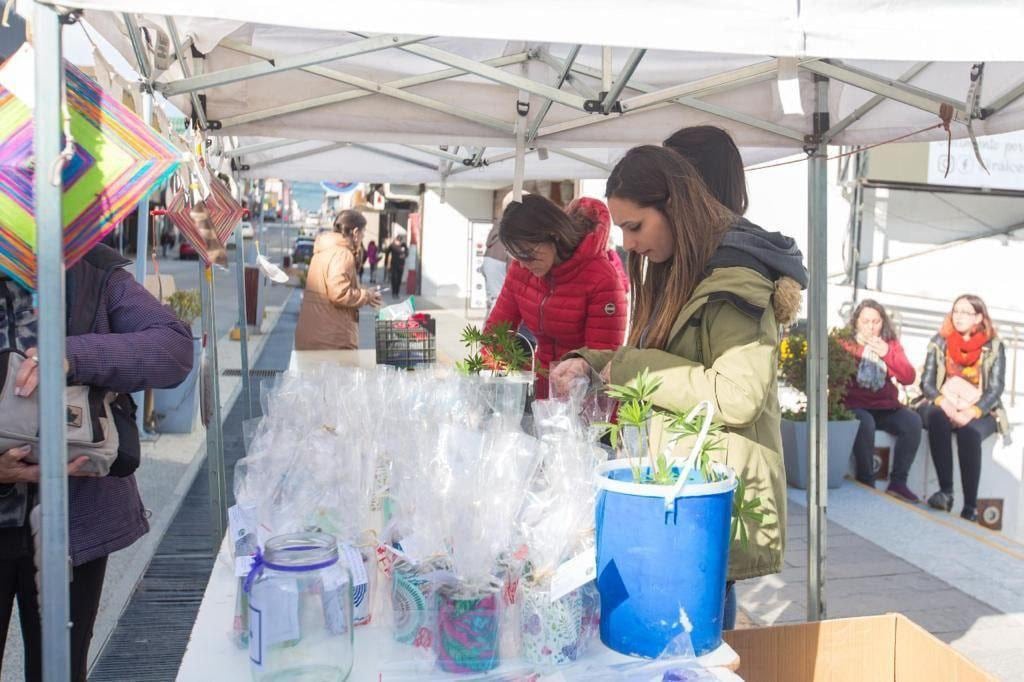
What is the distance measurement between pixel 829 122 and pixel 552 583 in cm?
252

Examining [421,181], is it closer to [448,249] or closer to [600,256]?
[600,256]

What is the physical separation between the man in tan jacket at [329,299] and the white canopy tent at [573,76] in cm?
246

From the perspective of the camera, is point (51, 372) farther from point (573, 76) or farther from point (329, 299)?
point (329, 299)

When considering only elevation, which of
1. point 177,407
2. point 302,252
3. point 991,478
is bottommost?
point 991,478

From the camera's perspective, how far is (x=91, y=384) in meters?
2.06

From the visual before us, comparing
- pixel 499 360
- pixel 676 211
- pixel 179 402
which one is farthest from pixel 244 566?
pixel 179 402

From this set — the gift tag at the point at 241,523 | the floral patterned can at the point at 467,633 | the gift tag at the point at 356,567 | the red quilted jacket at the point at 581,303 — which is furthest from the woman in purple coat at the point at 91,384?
the red quilted jacket at the point at 581,303

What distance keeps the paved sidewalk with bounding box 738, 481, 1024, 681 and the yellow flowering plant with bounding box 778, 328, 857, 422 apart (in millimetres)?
783

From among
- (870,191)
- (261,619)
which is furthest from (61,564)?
(870,191)

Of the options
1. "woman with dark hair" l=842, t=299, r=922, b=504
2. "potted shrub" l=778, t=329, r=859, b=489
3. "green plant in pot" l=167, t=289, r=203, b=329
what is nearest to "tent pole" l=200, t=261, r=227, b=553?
"green plant in pot" l=167, t=289, r=203, b=329

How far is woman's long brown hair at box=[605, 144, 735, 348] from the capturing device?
84.6 inches

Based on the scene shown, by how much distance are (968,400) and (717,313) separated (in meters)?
5.63

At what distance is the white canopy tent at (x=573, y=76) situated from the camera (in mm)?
1479

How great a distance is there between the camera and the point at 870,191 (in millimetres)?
10547
